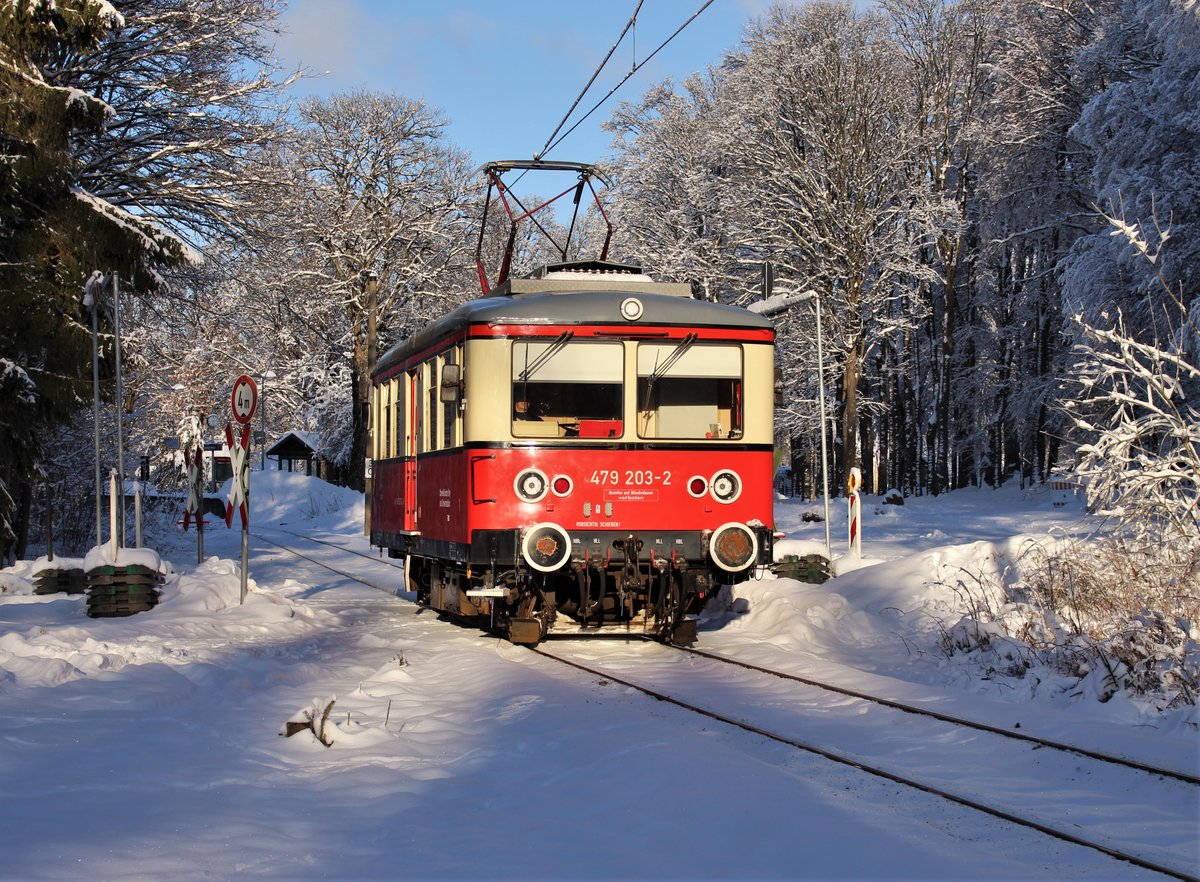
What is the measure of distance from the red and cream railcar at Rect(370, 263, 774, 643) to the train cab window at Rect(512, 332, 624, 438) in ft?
0.04

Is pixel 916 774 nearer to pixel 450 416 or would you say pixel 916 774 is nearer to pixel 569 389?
pixel 569 389

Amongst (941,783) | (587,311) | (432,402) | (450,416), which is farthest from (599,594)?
(941,783)

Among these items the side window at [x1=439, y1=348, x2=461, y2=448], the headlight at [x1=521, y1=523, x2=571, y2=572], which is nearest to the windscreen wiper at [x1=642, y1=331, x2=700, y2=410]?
the headlight at [x1=521, y1=523, x2=571, y2=572]

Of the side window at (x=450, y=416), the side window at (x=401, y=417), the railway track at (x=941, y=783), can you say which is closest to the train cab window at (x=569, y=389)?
the side window at (x=450, y=416)

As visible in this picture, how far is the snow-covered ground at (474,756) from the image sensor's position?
4965 millimetres

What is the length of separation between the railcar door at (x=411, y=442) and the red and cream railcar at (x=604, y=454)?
1.61 m

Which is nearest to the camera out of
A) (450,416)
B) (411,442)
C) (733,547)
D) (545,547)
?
(545,547)

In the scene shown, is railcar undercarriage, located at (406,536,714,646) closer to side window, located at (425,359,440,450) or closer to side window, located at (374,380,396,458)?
side window, located at (425,359,440,450)

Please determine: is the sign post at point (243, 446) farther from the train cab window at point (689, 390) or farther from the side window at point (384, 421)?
the train cab window at point (689, 390)

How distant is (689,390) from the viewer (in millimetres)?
11453

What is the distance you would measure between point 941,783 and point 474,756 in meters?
2.49

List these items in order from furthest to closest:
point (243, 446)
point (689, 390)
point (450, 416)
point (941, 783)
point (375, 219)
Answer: point (375, 219) < point (243, 446) < point (450, 416) < point (689, 390) < point (941, 783)

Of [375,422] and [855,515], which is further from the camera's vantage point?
[375,422]

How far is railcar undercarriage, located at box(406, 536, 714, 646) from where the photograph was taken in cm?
1102
